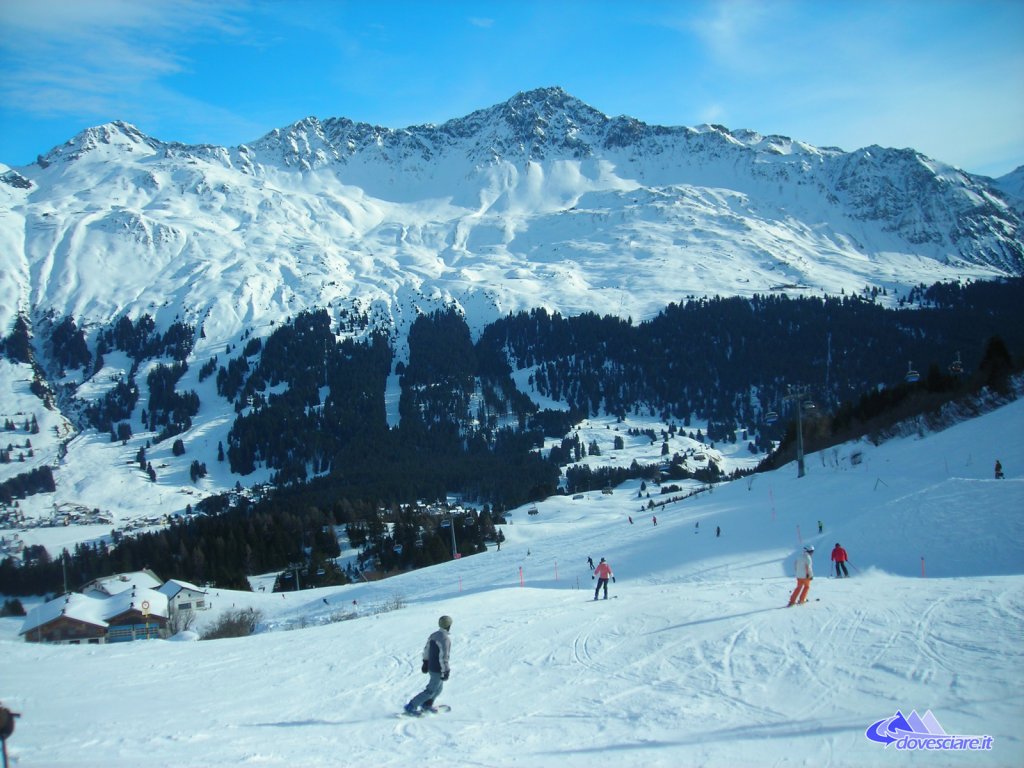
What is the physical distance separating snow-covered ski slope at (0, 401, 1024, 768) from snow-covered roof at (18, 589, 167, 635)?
35.4 meters

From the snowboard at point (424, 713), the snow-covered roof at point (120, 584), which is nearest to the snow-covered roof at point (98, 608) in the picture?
the snow-covered roof at point (120, 584)

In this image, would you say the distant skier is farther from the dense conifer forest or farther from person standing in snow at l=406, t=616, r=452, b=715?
the dense conifer forest

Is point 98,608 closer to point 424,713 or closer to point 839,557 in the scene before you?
point 839,557

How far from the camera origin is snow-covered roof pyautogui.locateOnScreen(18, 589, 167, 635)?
49906 mm

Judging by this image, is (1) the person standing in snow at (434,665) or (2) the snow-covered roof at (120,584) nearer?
(1) the person standing in snow at (434,665)

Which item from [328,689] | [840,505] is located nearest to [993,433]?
[840,505]

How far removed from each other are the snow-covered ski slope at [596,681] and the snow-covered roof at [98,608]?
35.4m

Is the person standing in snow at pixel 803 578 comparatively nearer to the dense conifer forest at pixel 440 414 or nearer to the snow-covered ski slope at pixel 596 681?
the snow-covered ski slope at pixel 596 681

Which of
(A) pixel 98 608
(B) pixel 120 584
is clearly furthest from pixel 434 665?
(B) pixel 120 584

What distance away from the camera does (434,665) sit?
10484mm

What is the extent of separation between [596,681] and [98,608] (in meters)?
54.3


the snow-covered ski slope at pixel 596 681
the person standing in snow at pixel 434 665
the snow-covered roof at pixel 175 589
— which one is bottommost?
the snow-covered roof at pixel 175 589

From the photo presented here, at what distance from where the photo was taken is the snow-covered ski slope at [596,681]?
29.5 feet

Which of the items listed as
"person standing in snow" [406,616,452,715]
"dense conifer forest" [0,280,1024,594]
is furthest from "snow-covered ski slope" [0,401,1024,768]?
"dense conifer forest" [0,280,1024,594]
